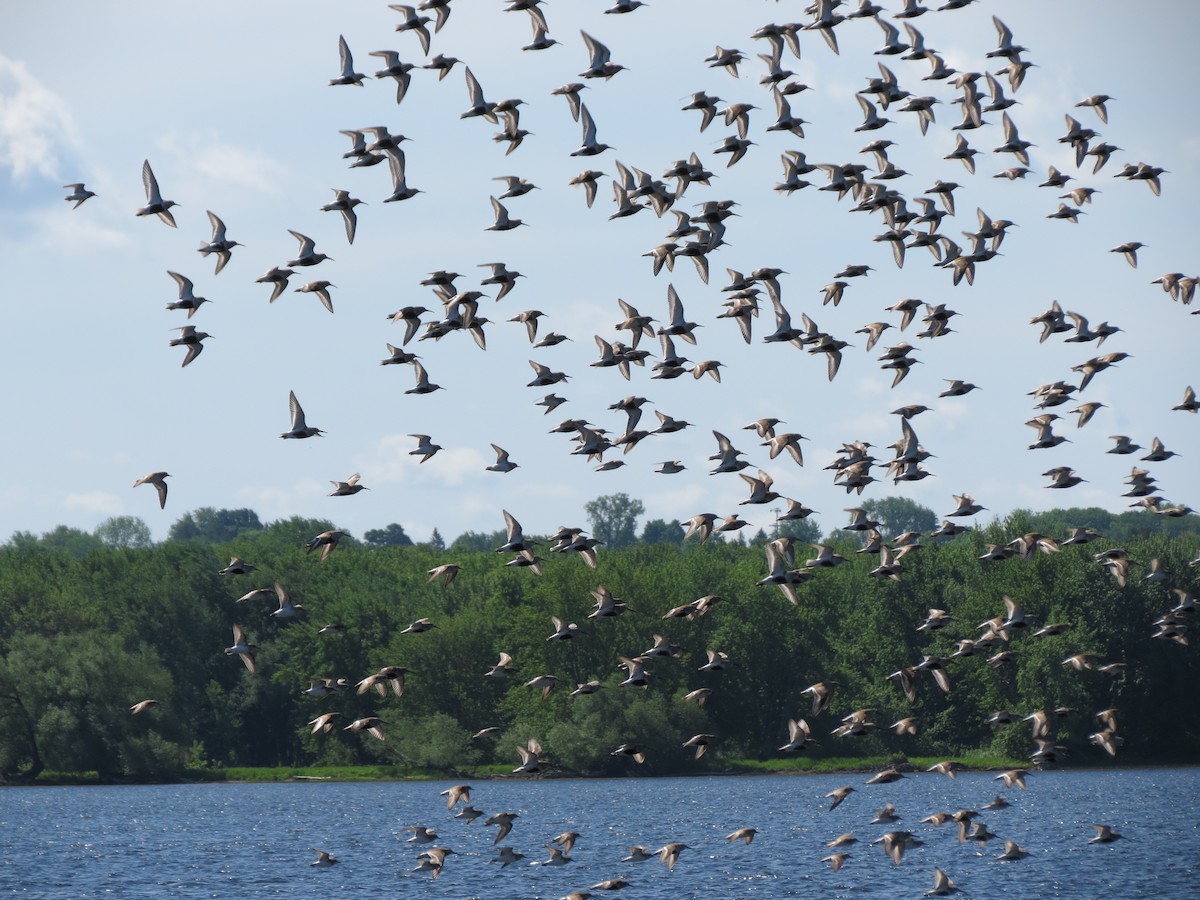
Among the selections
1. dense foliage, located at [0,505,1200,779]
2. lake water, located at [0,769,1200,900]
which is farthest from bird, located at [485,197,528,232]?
dense foliage, located at [0,505,1200,779]

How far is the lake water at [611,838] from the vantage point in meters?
60.6

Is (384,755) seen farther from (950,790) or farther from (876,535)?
(876,535)

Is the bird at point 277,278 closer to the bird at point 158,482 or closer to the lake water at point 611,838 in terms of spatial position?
the bird at point 158,482

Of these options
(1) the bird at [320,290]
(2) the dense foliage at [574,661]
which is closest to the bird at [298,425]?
(1) the bird at [320,290]

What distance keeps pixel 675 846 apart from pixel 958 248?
66.3 ft

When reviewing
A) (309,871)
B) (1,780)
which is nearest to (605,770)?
(1,780)

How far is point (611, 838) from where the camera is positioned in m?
76.1

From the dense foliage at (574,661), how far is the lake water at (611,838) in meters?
3.43

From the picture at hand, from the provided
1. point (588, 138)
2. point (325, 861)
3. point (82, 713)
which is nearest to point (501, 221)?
point (588, 138)

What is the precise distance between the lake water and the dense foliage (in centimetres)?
343

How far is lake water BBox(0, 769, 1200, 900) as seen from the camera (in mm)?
60625

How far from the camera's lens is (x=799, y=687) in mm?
118750

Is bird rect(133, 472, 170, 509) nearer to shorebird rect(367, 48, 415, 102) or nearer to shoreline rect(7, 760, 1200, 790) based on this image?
shorebird rect(367, 48, 415, 102)

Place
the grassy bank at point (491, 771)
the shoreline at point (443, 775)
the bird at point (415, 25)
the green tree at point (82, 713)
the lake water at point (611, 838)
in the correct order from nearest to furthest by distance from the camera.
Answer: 1. the bird at point (415, 25)
2. the lake water at point (611, 838)
3. the green tree at point (82, 713)
4. the grassy bank at point (491, 771)
5. the shoreline at point (443, 775)
